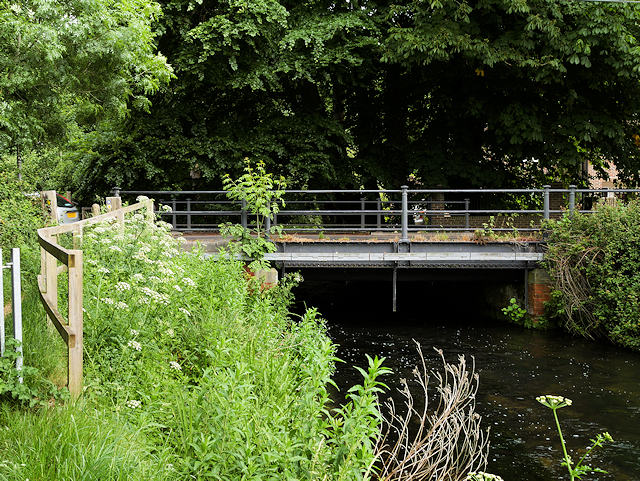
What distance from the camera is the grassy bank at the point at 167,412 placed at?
3.28 metres

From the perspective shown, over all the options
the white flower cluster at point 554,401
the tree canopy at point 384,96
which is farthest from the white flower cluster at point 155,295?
the tree canopy at point 384,96

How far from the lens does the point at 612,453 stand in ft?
21.9

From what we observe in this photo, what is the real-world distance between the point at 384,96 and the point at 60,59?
1207cm

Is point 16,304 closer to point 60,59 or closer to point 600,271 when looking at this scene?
point 60,59

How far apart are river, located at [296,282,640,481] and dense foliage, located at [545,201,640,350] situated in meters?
0.46

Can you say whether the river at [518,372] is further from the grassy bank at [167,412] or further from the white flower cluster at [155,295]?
the white flower cluster at [155,295]

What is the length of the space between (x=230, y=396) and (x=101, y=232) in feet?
10.7

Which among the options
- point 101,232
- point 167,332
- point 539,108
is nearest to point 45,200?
point 101,232

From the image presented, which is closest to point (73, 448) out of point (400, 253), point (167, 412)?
point (167, 412)

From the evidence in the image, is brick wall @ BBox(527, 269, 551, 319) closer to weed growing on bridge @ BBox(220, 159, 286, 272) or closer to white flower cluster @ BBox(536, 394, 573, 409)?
weed growing on bridge @ BBox(220, 159, 286, 272)

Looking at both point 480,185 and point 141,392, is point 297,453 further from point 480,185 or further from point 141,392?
point 480,185

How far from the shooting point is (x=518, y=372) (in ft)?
32.1

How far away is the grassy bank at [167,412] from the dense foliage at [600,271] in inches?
311

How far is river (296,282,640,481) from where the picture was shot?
6664 millimetres
